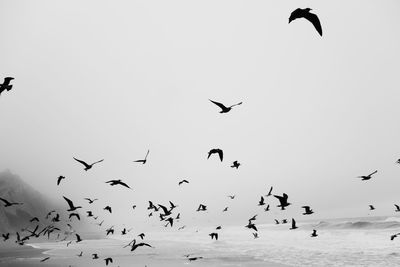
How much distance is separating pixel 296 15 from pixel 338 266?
25353mm

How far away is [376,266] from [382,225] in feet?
175

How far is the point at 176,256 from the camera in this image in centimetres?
3556

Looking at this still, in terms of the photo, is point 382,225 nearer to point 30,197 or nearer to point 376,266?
point 376,266

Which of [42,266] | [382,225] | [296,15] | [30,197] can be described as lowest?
[42,266]

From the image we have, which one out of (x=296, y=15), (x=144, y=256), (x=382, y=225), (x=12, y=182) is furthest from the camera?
(x=12, y=182)

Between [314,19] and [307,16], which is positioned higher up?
[307,16]

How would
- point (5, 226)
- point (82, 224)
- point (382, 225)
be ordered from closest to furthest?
point (382, 225) < point (5, 226) < point (82, 224)

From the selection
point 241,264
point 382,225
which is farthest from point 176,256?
point 382,225

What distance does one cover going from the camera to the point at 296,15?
276 inches

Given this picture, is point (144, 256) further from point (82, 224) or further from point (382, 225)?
point (82, 224)

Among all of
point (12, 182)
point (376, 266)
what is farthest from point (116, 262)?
point (12, 182)

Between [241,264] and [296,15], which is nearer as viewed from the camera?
[296,15]

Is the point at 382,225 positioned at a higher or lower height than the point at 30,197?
lower

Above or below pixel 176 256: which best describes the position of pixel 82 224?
above
